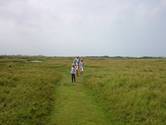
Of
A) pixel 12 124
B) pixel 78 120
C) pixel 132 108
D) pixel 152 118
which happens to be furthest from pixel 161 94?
pixel 12 124

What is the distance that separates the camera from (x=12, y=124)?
39.5 feet

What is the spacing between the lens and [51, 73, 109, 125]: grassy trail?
41.9 ft

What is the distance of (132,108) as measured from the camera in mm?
14719

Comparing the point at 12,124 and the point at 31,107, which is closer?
the point at 12,124

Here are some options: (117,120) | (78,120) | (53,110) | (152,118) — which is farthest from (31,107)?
(152,118)

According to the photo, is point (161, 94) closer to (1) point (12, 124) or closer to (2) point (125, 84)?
(2) point (125, 84)

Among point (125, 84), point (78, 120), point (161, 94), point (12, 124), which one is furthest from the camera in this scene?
point (125, 84)

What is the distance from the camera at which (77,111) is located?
14656mm

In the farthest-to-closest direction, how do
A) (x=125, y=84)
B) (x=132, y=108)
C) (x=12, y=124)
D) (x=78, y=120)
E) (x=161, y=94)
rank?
(x=125, y=84) → (x=161, y=94) → (x=132, y=108) → (x=78, y=120) → (x=12, y=124)

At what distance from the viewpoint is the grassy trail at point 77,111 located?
1276 cm

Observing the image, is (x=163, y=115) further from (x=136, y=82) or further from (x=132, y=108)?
(x=136, y=82)

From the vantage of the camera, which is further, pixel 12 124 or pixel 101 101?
pixel 101 101

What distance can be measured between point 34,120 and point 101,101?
229 inches

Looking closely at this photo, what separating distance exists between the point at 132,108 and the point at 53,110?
4044 millimetres
